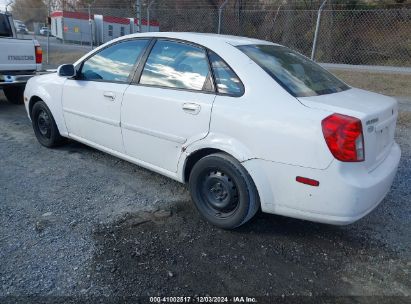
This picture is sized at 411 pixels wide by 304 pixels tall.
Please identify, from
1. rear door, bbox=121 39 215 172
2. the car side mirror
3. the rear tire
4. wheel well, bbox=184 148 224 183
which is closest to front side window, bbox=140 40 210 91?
rear door, bbox=121 39 215 172

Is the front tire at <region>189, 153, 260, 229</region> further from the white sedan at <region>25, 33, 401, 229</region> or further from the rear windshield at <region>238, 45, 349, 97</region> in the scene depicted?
the rear windshield at <region>238, 45, 349, 97</region>

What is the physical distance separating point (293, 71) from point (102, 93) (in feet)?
6.70

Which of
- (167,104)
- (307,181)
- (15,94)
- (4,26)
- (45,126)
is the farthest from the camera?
(15,94)

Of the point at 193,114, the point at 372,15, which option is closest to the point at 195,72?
the point at 193,114

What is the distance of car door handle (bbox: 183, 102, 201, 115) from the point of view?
3078mm

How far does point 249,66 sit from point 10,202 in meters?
2.59

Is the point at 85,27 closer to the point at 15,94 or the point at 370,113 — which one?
the point at 15,94

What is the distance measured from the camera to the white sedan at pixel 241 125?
2543 millimetres

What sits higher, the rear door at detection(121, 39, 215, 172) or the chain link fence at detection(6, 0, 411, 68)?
the chain link fence at detection(6, 0, 411, 68)

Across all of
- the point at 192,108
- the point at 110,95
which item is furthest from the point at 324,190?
the point at 110,95

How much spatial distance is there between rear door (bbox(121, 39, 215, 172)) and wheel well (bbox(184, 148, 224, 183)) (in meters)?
0.11

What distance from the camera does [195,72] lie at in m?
3.24

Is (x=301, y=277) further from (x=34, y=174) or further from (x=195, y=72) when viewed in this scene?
(x=34, y=174)

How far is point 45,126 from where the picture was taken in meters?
4.90
